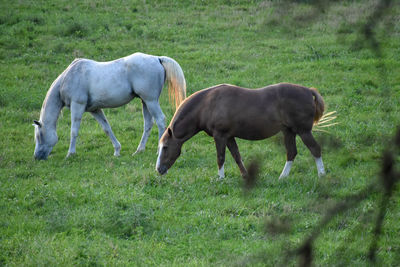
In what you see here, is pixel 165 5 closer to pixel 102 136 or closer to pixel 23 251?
pixel 102 136

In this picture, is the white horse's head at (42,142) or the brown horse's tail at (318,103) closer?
the brown horse's tail at (318,103)

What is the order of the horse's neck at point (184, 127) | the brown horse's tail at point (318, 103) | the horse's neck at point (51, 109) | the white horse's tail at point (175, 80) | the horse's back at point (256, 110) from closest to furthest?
the horse's back at point (256, 110), the brown horse's tail at point (318, 103), the horse's neck at point (184, 127), the white horse's tail at point (175, 80), the horse's neck at point (51, 109)

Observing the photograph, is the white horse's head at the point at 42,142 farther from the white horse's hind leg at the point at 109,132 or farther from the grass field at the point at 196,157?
the white horse's hind leg at the point at 109,132

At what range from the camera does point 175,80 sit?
938 centimetres

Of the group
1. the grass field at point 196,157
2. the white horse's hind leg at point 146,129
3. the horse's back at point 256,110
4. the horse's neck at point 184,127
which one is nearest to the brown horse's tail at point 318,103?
the horse's back at point 256,110

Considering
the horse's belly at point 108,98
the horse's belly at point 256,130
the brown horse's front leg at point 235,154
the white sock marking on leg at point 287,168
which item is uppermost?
the horse's belly at point 256,130

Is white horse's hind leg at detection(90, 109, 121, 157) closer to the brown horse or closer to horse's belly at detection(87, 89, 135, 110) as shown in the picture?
horse's belly at detection(87, 89, 135, 110)

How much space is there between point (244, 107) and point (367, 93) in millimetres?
5058

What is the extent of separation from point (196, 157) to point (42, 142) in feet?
9.51

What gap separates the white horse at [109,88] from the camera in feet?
30.8

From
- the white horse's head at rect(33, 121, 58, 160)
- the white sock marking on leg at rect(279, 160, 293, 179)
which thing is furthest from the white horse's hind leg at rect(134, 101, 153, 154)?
the white sock marking on leg at rect(279, 160, 293, 179)

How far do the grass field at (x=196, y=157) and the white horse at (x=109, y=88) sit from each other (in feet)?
1.49

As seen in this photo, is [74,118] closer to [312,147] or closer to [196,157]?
[196,157]

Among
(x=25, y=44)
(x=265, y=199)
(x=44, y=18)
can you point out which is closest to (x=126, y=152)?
(x=265, y=199)
